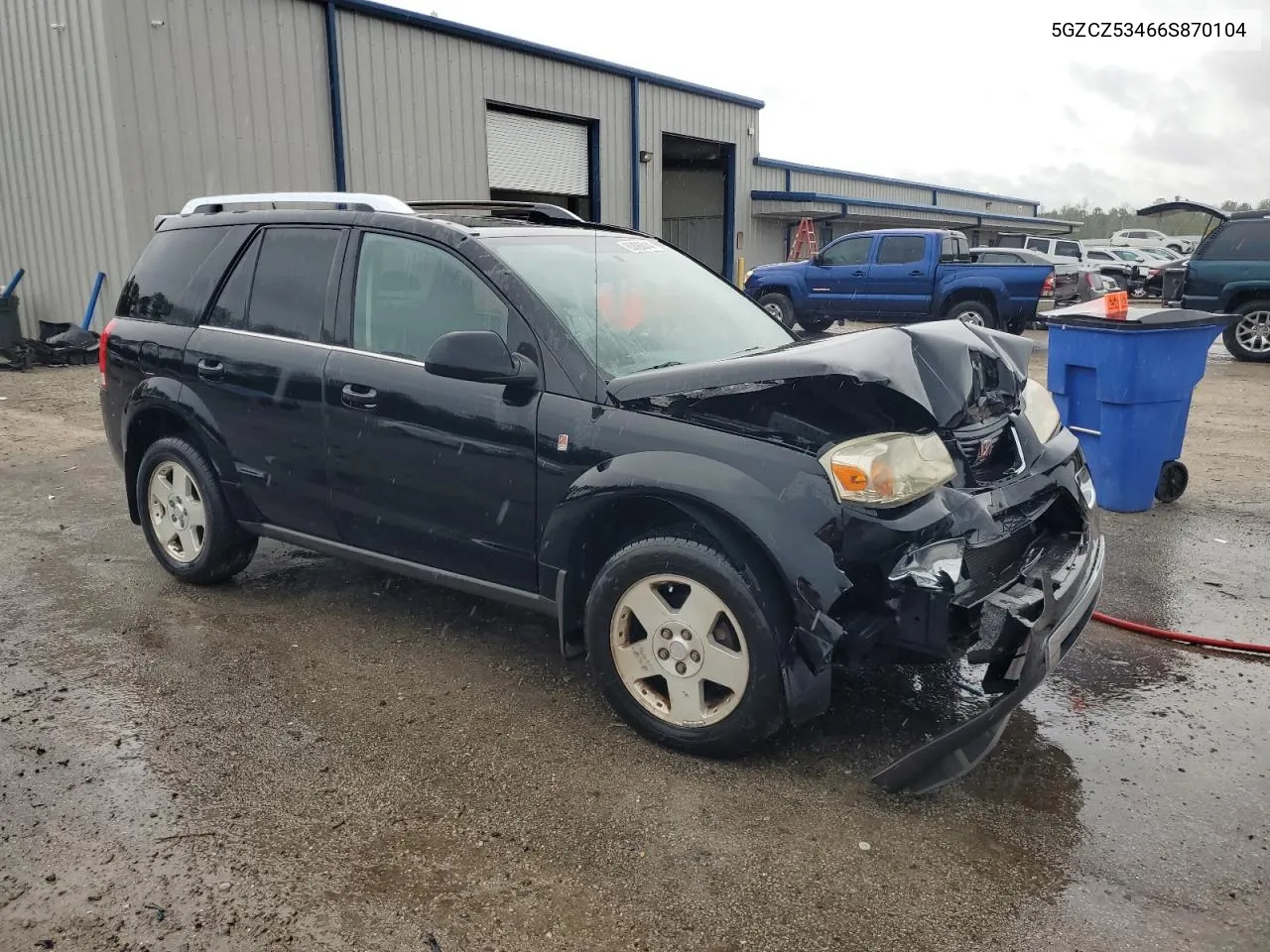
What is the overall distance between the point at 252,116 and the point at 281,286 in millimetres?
10530

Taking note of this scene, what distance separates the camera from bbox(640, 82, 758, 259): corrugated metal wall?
2052 cm

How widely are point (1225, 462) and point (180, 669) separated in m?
7.37

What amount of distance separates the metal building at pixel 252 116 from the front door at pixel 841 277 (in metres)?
5.02

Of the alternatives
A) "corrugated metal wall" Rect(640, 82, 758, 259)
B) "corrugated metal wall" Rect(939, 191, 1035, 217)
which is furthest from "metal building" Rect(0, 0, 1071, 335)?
"corrugated metal wall" Rect(939, 191, 1035, 217)

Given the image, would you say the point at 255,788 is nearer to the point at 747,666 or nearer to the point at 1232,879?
the point at 747,666

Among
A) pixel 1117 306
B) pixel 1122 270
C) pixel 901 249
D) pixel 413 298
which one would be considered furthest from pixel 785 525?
pixel 1122 270

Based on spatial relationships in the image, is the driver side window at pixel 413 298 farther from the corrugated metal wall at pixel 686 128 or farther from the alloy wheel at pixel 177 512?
the corrugated metal wall at pixel 686 128

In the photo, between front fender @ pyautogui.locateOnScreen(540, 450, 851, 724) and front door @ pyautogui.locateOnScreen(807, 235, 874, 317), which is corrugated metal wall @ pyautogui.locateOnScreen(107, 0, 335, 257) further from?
front fender @ pyautogui.locateOnScreen(540, 450, 851, 724)

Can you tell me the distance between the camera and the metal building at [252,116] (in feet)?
40.2

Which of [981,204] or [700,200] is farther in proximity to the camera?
[981,204]

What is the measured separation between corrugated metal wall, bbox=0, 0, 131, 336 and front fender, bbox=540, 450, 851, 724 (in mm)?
11861

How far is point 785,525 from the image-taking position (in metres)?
2.84

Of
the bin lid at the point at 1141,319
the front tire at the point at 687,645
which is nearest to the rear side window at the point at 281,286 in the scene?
the front tire at the point at 687,645

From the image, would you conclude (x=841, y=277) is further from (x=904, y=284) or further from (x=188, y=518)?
(x=188, y=518)
